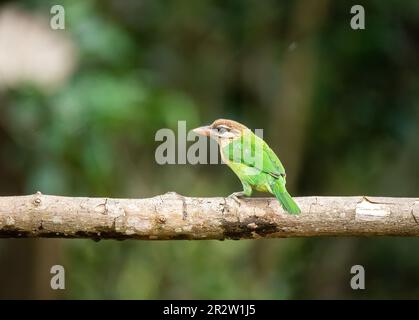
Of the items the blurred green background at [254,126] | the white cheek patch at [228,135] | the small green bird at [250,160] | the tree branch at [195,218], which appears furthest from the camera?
the blurred green background at [254,126]

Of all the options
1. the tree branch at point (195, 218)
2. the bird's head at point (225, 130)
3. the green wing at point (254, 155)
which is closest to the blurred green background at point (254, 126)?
the bird's head at point (225, 130)

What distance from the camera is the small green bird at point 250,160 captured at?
4.07m

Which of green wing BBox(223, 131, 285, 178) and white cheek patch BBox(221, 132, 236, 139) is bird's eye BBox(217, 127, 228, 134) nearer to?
white cheek patch BBox(221, 132, 236, 139)

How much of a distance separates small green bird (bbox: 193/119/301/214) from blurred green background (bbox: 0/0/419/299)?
1.62 metres

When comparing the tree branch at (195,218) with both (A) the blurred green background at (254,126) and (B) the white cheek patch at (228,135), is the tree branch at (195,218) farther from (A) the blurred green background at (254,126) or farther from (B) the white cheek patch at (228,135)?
(A) the blurred green background at (254,126)

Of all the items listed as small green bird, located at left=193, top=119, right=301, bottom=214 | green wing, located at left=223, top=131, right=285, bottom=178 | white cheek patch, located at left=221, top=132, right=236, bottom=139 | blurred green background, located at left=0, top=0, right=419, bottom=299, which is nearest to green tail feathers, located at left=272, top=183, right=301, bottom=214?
small green bird, located at left=193, top=119, right=301, bottom=214

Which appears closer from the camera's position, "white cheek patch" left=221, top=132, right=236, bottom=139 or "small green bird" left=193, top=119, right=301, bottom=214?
"small green bird" left=193, top=119, right=301, bottom=214

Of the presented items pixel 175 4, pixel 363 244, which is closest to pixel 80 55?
pixel 175 4

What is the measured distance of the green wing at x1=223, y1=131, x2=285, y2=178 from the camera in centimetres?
411

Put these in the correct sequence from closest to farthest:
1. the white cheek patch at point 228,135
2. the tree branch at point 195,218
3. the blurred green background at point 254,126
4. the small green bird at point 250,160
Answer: the tree branch at point 195,218
the small green bird at point 250,160
the white cheek patch at point 228,135
the blurred green background at point 254,126

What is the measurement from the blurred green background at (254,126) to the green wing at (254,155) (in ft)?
5.68

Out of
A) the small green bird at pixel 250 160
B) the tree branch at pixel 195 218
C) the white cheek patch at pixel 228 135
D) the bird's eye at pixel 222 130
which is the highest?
the bird's eye at pixel 222 130

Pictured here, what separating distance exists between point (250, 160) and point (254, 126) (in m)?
3.65

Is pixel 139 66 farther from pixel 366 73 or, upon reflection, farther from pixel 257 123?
pixel 366 73
